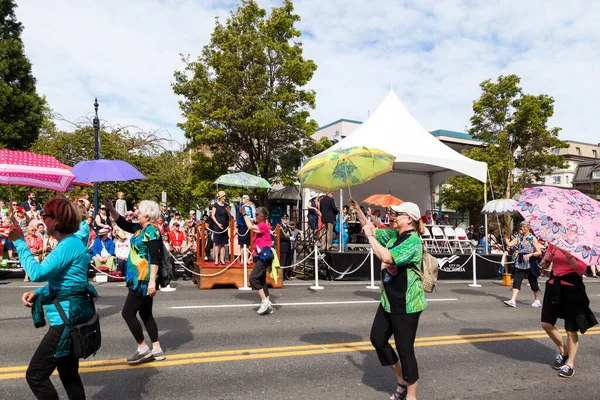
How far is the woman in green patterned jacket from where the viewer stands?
3752mm

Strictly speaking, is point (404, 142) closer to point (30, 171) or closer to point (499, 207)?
point (499, 207)

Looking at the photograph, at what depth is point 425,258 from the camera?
4.04 metres

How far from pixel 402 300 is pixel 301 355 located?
2.13m

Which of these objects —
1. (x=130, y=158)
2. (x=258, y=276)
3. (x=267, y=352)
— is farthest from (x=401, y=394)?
(x=130, y=158)

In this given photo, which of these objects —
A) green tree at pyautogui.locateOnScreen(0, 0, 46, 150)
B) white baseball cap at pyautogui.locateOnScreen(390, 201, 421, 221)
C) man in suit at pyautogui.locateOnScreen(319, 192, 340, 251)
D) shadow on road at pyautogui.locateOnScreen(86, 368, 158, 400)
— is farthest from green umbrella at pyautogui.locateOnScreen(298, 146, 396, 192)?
green tree at pyautogui.locateOnScreen(0, 0, 46, 150)

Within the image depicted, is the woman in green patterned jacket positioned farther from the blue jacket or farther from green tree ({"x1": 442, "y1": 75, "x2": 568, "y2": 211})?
green tree ({"x1": 442, "y1": 75, "x2": 568, "y2": 211})

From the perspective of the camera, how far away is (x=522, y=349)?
6.02m

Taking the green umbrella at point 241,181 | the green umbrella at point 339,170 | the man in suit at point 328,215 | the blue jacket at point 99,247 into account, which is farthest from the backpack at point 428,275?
the green umbrella at point 241,181

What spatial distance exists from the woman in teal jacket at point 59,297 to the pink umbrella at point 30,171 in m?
4.82

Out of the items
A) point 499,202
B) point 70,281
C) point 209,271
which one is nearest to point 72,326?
point 70,281

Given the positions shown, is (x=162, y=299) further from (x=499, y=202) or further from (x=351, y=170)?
(x=499, y=202)

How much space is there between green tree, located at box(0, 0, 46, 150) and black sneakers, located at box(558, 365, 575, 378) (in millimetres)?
31079

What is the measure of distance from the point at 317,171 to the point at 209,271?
486 cm

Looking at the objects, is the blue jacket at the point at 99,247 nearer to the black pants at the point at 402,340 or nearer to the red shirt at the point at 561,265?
the black pants at the point at 402,340
